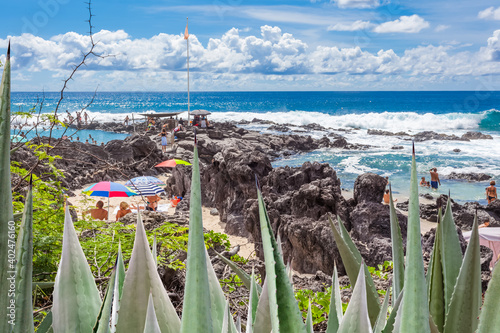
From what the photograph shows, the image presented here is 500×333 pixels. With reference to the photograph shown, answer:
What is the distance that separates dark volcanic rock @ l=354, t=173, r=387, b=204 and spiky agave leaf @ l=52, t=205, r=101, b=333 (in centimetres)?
746

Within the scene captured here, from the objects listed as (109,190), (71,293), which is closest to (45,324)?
(71,293)

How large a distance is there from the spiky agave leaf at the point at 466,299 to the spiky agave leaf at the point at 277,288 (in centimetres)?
53

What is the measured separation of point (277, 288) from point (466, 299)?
0.60m

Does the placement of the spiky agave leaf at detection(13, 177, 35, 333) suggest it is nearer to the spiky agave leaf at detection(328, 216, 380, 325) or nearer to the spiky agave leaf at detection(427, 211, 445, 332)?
the spiky agave leaf at detection(328, 216, 380, 325)

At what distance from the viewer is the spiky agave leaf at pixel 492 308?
28.5 inches

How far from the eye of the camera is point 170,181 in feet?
44.8

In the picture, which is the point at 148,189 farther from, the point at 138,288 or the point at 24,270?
the point at 24,270

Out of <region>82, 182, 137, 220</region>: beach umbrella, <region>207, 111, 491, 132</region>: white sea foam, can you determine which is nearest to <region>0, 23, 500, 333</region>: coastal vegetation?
<region>82, 182, 137, 220</region>: beach umbrella

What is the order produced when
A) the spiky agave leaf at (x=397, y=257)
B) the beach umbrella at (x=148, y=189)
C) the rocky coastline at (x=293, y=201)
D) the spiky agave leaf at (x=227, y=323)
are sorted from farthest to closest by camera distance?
the beach umbrella at (x=148, y=189) < the rocky coastline at (x=293, y=201) < the spiky agave leaf at (x=397, y=257) < the spiky agave leaf at (x=227, y=323)

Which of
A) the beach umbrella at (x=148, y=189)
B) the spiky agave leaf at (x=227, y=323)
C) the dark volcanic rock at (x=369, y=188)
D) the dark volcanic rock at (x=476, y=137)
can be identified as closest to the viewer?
the spiky agave leaf at (x=227, y=323)

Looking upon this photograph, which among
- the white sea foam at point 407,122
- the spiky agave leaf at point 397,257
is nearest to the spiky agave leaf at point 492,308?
the spiky agave leaf at point 397,257

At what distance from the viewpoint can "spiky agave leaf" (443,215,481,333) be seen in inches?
41.4

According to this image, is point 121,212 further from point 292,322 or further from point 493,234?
point 292,322

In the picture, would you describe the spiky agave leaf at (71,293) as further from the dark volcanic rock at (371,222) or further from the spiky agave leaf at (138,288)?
the dark volcanic rock at (371,222)
